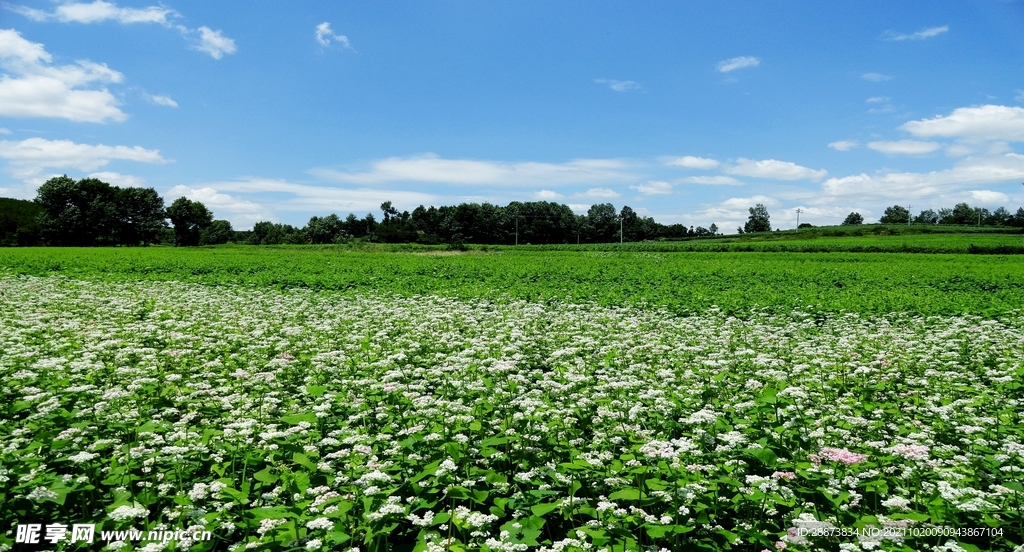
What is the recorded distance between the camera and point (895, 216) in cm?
18650

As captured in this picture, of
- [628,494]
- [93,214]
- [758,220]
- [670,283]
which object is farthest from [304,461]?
[758,220]

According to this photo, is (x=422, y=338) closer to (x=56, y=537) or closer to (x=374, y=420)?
(x=374, y=420)

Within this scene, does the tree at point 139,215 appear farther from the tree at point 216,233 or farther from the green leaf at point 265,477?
the green leaf at point 265,477

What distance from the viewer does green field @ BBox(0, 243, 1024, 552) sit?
3836 millimetres

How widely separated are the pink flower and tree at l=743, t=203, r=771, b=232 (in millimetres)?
186869

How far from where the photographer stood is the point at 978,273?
2825cm

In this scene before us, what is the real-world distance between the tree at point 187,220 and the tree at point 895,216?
211431mm

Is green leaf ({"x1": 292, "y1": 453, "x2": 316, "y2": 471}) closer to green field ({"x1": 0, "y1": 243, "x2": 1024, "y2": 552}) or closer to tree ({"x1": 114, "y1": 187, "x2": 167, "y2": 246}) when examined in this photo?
green field ({"x1": 0, "y1": 243, "x2": 1024, "y2": 552})

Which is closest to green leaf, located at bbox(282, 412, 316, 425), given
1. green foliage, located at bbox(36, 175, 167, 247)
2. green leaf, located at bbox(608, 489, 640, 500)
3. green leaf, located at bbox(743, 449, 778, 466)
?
green leaf, located at bbox(608, 489, 640, 500)

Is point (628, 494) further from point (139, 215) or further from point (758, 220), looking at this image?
point (758, 220)

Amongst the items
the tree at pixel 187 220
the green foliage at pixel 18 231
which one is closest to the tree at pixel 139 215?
the tree at pixel 187 220

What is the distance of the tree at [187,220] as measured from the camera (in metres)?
113

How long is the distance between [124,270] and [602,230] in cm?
12957

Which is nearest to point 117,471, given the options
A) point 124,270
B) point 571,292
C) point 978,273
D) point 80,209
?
point 571,292
